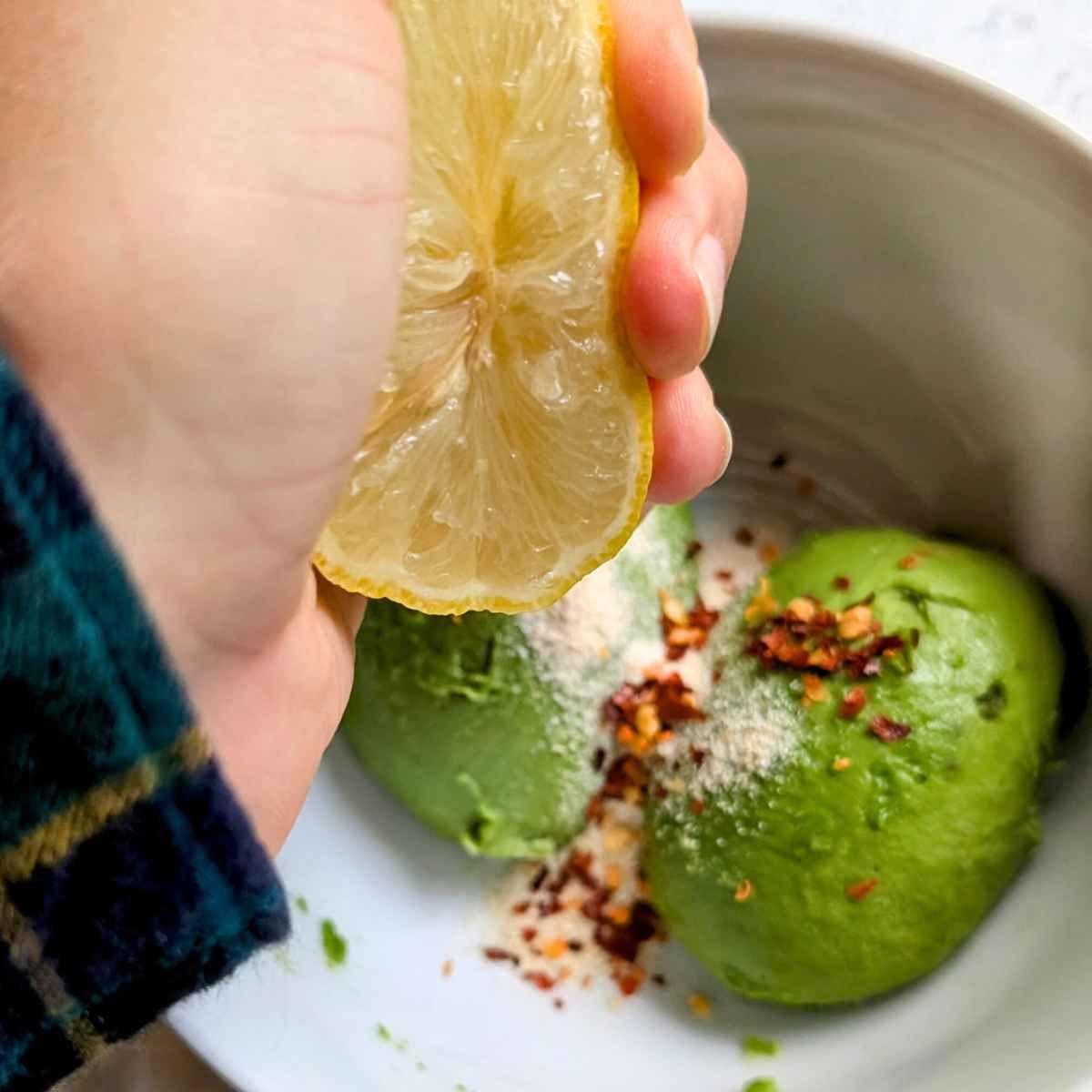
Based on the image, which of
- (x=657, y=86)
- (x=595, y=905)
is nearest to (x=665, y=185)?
(x=657, y=86)

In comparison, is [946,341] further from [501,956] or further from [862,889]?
[501,956]

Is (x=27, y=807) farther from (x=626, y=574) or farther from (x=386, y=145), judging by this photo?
(x=626, y=574)

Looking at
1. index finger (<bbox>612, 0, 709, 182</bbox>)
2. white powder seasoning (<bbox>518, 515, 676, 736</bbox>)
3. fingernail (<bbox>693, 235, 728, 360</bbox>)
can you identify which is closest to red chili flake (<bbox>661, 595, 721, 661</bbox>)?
white powder seasoning (<bbox>518, 515, 676, 736</bbox>)

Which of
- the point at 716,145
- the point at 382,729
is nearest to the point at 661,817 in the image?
the point at 382,729

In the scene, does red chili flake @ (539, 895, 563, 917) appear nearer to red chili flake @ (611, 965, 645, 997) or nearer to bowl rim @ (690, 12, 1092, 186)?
red chili flake @ (611, 965, 645, 997)

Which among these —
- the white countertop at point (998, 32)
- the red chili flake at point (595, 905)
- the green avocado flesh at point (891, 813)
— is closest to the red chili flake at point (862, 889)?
the green avocado flesh at point (891, 813)

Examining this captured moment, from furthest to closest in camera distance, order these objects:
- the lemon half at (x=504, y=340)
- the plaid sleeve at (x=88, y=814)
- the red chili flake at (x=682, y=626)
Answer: the red chili flake at (x=682, y=626), the lemon half at (x=504, y=340), the plaid sleeve at (x=88, y=814)

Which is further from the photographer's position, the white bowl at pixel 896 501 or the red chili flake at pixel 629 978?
the red chili flake at pixel 629 978

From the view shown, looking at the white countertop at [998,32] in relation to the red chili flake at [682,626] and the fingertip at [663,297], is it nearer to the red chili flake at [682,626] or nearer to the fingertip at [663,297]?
the fingertip at [663,297]
